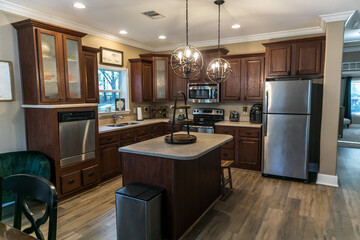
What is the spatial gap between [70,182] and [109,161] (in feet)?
2.65

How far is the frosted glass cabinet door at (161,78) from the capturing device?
5.40m

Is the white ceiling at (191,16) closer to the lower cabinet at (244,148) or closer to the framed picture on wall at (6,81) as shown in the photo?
the framed picture on wall at (6,81)

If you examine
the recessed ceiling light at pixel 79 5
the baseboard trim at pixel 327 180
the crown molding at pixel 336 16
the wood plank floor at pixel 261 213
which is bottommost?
the wood plank floor at pixel 261 213

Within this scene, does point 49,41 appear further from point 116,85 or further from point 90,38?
point 116,85

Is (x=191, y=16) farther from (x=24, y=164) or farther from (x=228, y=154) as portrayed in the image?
(x=24, y=164)

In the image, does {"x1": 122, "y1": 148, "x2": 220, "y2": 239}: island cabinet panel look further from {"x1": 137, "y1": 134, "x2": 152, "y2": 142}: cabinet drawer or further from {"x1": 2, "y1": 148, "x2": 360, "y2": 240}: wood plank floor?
{"x1": 137, "y1": 134, "x2": 152, "y2": 142}: cabinet drawer

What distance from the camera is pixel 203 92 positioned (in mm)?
5141

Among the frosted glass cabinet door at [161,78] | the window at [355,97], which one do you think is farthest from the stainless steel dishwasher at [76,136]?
the window at [355,97]

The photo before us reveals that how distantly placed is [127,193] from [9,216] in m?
1.74

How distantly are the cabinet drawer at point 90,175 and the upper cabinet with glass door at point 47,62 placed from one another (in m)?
1.05

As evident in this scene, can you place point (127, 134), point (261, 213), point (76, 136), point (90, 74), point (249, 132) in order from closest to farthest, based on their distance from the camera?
point (261, 213) → point (76, 136) → point (90, 74) → point (127, 134) → point (249, 132)

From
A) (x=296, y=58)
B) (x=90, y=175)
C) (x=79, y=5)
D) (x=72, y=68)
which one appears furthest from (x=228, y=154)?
(x=79, y=5)

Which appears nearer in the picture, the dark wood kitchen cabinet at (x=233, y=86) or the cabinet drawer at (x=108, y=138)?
the cabinet drawer at (x=108, y=138)

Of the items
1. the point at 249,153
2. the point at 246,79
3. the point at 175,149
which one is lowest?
the point at 249,153
